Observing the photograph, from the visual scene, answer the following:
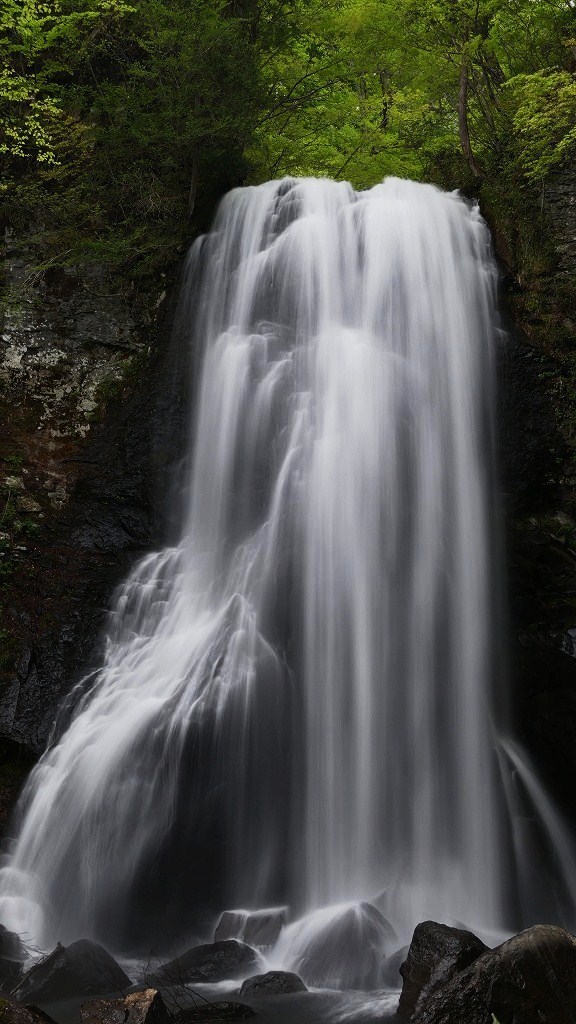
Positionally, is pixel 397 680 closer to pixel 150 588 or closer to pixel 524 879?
pixel 524 879

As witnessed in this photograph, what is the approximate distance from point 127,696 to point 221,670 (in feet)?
3.39

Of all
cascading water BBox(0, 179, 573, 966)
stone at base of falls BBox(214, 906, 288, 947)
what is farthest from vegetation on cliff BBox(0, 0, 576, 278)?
stone at base of falls BBox(214, 906, 288, 947)

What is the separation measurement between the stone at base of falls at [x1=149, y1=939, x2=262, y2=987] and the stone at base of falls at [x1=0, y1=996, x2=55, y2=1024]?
143cm

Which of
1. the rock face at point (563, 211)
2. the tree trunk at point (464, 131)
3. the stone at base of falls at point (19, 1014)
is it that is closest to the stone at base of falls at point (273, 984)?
the stone at base of falls at point (19, 1014)

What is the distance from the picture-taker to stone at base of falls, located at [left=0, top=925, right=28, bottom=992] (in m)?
5.64

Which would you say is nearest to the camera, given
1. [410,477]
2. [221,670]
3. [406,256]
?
[221,670]

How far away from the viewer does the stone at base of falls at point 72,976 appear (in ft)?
18.0

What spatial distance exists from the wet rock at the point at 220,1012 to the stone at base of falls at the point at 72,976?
0.81 meters

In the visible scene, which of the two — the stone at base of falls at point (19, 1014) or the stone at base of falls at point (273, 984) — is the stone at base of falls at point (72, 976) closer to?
the stone at base of falls at point (273, 984)

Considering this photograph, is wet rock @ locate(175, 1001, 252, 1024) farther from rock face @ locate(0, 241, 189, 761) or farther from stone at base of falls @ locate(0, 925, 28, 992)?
rock face @ locate(0, 241, 189, 761)

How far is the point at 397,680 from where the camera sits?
26.5ft

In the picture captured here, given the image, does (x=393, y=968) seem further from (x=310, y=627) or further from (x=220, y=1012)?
(x=310, y=627)

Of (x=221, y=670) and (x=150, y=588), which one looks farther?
(x=150, y=588)

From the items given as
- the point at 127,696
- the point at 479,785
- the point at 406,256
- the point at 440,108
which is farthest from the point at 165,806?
the point at 440,108
